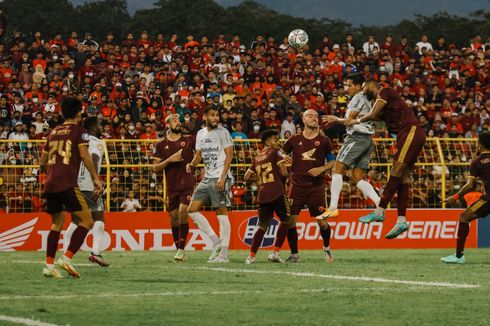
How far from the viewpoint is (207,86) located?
98.0ft

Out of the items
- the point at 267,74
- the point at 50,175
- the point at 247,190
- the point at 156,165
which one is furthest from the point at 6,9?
the point at 50,175

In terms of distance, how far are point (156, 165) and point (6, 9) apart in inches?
2204

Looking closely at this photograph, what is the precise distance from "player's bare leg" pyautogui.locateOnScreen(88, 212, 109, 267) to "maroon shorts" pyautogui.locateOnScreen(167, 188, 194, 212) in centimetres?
164

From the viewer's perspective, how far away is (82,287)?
10.8 metres

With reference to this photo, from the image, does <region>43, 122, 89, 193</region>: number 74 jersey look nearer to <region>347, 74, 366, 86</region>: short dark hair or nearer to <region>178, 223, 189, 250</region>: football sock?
<region>178, 223, 189, 250</region>: football sock

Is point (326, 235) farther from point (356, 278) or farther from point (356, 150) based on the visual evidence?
point (356, 278)

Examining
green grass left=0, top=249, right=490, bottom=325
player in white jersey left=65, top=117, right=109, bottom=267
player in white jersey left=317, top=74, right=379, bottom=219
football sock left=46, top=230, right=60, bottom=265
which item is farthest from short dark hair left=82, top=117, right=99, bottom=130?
player in white jersey left=317, top=74, right=379, bottom=219

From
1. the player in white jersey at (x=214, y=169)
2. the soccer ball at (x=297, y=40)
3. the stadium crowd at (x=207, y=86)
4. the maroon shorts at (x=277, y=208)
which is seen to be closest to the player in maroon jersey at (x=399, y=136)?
the maroon shorts at (x=277, y=208)

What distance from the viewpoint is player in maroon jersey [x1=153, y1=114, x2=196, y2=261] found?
55.6ft

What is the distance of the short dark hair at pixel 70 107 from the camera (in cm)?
1213

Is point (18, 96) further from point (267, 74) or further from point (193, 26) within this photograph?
point (193, 26)

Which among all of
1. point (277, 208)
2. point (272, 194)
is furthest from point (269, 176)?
point (277, 208)

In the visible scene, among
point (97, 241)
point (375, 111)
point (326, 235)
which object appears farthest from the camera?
point (326, 235)

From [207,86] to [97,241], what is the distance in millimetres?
14962
